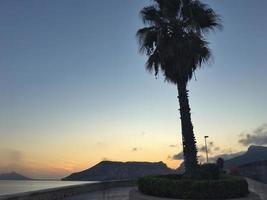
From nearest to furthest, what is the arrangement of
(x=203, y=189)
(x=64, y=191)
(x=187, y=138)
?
(x=203, y=189)
(x=187, y=138)
(x=64, y=191)

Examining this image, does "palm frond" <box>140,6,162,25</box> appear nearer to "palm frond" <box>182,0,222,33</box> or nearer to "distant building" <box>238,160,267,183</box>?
"palm frond" <box>182,0,222,33</box>

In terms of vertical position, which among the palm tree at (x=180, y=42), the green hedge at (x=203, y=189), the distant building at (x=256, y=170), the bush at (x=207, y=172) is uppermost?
the palm tree at (x=180, y=42)

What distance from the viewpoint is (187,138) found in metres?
20.3

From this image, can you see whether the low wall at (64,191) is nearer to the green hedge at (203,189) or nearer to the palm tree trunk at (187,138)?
the green hedge at (203,189)

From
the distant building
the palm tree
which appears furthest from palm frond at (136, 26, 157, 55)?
the distant building

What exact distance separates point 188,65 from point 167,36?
8.26 feet

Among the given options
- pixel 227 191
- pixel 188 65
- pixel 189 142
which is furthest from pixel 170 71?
pixel 227 191

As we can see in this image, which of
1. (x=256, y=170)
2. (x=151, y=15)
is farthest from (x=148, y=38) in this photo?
(x=256, y=170)

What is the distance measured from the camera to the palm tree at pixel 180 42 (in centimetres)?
2078

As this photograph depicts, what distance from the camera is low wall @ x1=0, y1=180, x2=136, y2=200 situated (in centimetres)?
1735

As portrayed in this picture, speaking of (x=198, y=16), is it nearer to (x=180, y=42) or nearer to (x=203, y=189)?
(x=180, y=42)

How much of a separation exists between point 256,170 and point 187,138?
11.2m

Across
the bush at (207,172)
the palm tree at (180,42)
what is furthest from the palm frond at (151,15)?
the bush at (207,172)

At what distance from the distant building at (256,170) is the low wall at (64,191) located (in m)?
11.5
